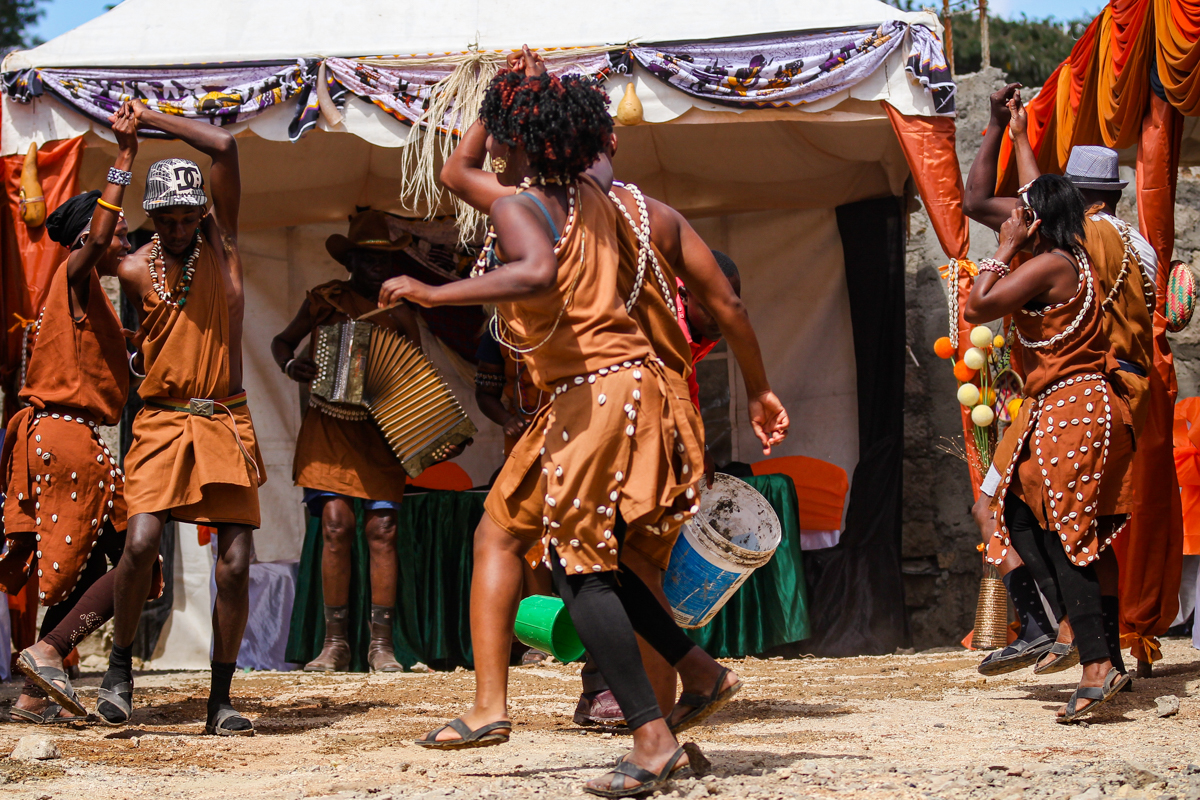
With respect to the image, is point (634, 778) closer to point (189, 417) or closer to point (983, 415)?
point (189, 417)

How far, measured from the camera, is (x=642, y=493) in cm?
272

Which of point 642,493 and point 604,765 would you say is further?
point 604,765

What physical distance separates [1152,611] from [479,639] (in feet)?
10.9

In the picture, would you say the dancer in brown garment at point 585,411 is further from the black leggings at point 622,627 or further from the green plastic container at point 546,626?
the green plastic container at point 546,626

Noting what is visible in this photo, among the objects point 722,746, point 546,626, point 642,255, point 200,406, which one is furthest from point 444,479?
point 642,255

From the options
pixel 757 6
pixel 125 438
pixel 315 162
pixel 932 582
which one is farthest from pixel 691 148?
pixel 125 438

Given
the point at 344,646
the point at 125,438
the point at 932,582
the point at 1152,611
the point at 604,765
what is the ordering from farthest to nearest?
the point at 932,582, the point at 125,438, the point at 344,646, the point at 1152,611, the point at 604,765

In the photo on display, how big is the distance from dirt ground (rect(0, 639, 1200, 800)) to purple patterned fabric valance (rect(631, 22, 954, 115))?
267 centimetres

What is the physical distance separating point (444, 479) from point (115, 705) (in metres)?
3.78

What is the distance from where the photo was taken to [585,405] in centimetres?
276

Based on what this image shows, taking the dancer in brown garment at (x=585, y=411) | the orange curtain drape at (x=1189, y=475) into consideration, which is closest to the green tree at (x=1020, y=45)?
the orange curtain drape at (x=1189, y=475)

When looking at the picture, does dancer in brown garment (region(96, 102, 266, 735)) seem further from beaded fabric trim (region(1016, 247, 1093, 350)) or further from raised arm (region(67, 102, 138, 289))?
beaded fabric trim (region(1016, 247, 1093, 350))

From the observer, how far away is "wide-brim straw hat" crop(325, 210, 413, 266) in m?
6.75

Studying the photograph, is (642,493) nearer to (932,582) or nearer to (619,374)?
(619,374)
